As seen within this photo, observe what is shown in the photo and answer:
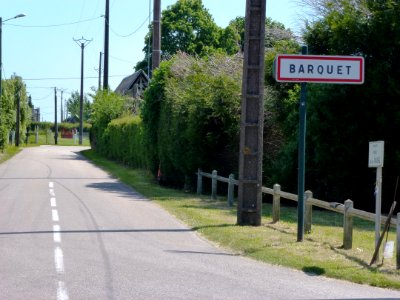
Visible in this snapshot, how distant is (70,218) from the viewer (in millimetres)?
16109

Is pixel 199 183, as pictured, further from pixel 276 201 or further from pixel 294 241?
pixel 294 241

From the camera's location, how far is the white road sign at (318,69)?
12211 millimetres

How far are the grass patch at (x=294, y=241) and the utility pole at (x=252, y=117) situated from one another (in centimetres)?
55

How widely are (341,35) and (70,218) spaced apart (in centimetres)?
891

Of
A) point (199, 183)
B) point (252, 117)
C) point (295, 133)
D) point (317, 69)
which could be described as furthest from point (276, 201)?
point (199, 183)

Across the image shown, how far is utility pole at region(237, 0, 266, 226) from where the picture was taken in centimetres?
1459

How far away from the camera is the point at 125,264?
10.3 m

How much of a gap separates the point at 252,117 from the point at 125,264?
18.0 ft

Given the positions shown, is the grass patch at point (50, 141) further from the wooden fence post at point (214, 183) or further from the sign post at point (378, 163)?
the sign post at point (378, 163)

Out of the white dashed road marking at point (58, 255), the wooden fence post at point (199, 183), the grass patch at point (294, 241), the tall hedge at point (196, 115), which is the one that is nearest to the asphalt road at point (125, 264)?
the white dashed road marking at point (58, 255)

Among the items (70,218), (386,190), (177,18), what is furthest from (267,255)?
(177,18)

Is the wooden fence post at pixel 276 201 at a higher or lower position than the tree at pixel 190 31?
lower

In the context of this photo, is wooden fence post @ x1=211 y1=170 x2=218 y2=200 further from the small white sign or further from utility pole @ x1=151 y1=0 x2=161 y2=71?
the small white sign

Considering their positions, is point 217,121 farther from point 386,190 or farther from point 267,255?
point 267,255
